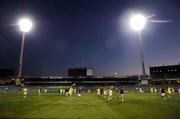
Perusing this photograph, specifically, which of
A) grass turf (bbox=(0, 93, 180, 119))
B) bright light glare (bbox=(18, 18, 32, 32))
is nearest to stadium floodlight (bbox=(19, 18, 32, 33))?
bright light glare (bbox=(18, 18, 32, 32))

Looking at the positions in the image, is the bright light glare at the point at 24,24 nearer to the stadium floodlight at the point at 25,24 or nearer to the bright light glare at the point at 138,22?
the stadium floodlight at the point at 25,24

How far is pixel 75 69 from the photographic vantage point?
11794 cm

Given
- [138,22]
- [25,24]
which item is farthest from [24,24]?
[138,22]

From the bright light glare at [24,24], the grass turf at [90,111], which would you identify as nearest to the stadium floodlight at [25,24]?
the bright light glare at [24,24]

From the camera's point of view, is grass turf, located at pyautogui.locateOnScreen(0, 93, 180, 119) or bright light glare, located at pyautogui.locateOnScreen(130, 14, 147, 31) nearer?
grass turf, located at pyautogui.locateOnScreen(0, 93, 180, 119)

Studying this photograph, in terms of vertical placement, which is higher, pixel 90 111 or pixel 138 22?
pixel 138 22

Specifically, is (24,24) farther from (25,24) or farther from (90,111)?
(90,111)

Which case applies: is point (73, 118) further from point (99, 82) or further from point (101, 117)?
point (99, 82)

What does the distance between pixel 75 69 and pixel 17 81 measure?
83318mm

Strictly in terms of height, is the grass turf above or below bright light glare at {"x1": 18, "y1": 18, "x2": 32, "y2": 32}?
below

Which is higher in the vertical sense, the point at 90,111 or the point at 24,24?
the point at 24,24

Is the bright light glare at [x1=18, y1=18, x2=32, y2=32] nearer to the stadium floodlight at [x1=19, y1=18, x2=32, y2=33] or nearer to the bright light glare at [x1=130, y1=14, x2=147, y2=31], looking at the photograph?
the stadium floodlight at [x1=19, y1=18, x2=32, y2=33]

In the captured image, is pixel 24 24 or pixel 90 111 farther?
pixel 24 24

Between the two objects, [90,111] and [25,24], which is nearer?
[90,111]
